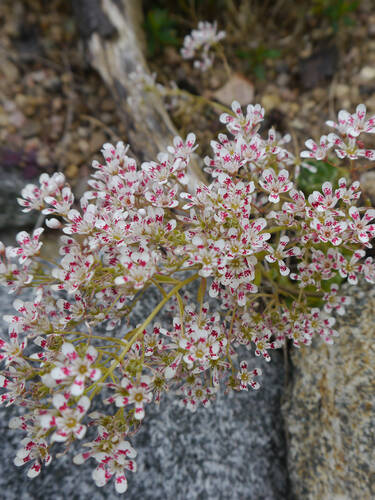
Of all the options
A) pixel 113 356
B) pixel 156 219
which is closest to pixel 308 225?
pixel 156 219

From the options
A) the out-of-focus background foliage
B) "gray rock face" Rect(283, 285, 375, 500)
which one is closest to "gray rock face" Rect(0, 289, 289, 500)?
"gray rock face" Rect(283, 285, 375, 500)

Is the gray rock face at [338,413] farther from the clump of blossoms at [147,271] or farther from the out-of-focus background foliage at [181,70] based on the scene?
the out-of-focus background foliage at [181,70]

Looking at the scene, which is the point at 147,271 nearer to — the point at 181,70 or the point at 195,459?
the point at 195,459

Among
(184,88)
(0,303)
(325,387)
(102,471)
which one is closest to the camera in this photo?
(102,471)

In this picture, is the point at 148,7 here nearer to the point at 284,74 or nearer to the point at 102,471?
the point at 284,74

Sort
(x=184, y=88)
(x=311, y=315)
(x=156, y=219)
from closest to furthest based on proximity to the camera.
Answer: (x=156, y=219) → (x=311, y=315) → (x=184, y=88)

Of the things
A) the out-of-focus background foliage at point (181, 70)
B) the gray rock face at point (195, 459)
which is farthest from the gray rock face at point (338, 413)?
the out-of-focus background foliage at point (181, 70)
